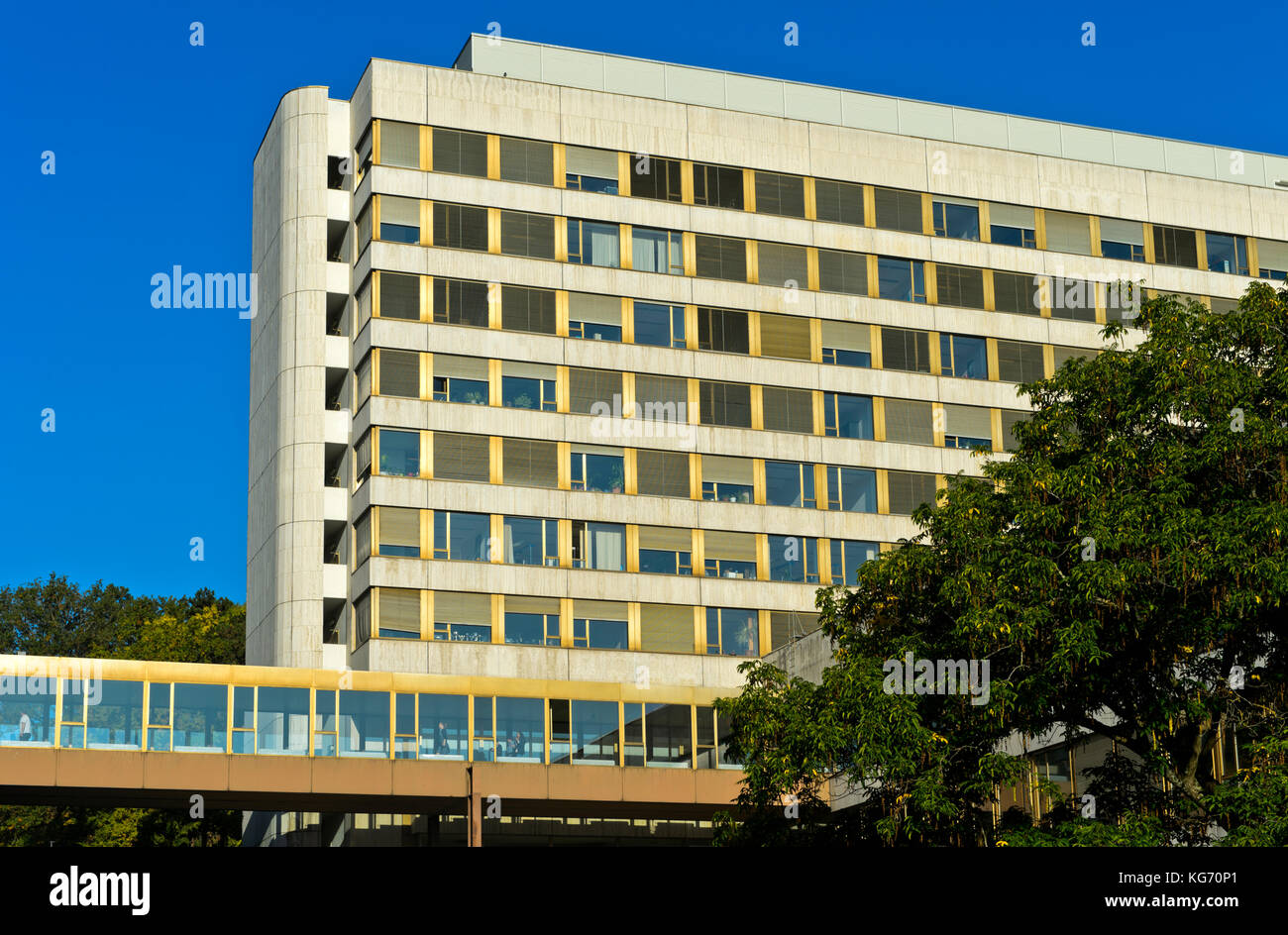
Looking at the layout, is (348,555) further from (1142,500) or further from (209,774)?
(1142,500)

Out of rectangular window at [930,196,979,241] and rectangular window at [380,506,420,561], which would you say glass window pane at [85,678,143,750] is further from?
rectangular window at [930,196,979,241]

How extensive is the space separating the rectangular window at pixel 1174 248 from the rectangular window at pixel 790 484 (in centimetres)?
1867

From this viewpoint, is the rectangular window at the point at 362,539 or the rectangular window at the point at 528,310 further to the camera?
the rectangular window at the point at 528,310

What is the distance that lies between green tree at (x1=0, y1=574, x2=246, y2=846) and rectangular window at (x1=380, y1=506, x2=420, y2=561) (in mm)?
21776

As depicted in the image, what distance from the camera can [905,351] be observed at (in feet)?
219

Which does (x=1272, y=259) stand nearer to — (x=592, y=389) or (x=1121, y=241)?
(x=1121, y=241)

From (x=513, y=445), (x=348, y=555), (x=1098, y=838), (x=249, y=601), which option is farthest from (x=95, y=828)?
(x=1098, y=838)

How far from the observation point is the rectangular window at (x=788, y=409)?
211 ft

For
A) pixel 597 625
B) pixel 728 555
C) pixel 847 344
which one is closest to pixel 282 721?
pixel 597 625

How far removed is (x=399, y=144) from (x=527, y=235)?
5635 millimetres

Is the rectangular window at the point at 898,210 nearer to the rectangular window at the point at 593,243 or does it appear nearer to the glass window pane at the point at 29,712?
the rectangular window at the point at 593,243

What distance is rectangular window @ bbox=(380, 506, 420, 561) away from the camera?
193ft

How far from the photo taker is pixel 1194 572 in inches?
1034

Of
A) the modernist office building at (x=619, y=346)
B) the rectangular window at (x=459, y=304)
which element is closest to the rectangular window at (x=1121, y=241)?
the modernist office building at (x=619, y=346)
